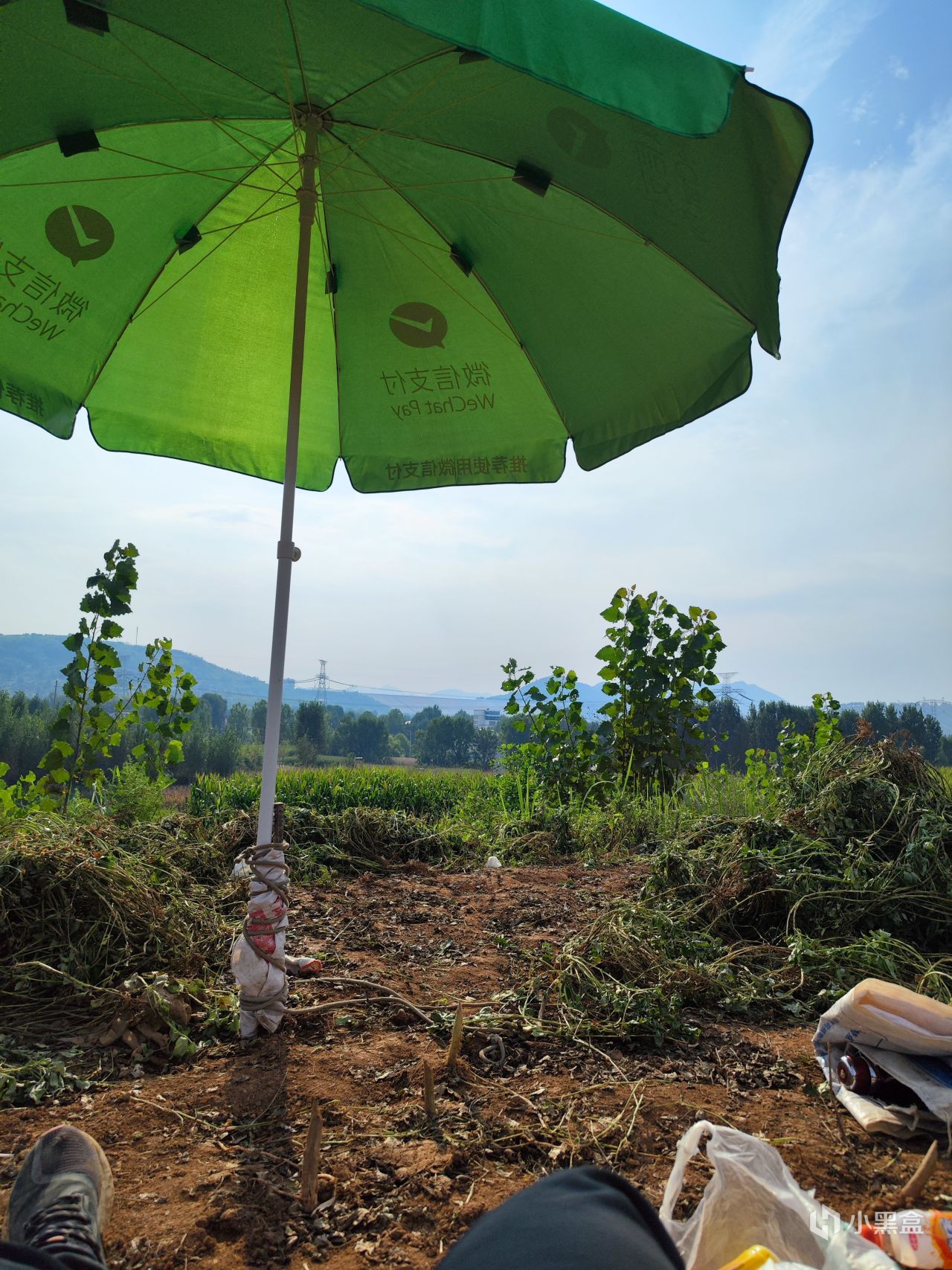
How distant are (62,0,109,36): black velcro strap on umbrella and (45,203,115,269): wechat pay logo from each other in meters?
0.77

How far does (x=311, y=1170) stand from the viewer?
1.43m

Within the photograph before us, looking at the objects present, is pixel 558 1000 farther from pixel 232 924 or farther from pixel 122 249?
pixel 122 249

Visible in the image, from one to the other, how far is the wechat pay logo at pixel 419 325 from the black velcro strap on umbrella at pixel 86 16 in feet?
4.29

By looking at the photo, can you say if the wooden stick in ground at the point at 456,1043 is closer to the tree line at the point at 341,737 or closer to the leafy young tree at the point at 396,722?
the tree line at the point at 341,737

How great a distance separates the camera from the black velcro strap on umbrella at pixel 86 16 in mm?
1834

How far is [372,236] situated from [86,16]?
46.3 inches

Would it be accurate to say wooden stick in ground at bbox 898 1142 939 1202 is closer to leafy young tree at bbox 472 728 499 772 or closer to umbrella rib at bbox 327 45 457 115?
umbrella rib at bbox 327 45 457 115

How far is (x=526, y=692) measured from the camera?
8062 mm

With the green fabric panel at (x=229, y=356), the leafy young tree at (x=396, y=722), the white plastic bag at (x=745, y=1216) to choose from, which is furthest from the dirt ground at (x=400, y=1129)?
the leafy young tree at (x=396, y=722)

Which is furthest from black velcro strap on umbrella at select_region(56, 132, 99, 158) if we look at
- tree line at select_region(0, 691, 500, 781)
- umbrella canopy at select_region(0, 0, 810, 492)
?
tree line at select_region(0, 691, 500, 781)

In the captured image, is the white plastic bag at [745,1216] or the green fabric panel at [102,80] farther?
the green fabric panel at [102,80]

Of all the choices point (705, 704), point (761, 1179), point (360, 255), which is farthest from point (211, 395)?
point (705, 704)

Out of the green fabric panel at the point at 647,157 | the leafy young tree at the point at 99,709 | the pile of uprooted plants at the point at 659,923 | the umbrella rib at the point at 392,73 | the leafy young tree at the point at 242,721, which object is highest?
the leafy young tree at the point at 242,721

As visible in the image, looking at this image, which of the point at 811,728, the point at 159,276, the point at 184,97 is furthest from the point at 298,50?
the point at 811,728
